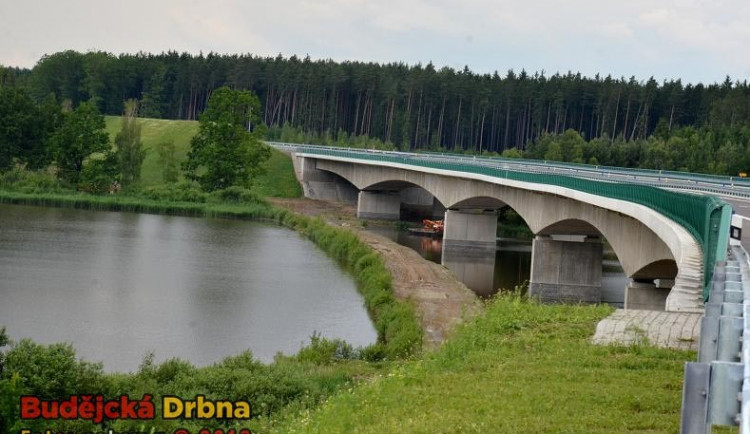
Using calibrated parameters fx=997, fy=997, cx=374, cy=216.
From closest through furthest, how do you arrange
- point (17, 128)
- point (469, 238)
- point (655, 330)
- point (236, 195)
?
point (655, 330) < point (469, 238) < point (236, 195) < point (17, 128)

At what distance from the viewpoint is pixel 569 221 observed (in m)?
45.5

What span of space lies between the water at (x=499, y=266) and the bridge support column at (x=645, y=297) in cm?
706

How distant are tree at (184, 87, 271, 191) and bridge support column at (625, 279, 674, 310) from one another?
54098 mm

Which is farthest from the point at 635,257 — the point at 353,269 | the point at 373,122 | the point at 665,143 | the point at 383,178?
the point at 373,122

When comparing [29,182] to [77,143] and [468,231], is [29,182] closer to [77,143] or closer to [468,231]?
[77,143]

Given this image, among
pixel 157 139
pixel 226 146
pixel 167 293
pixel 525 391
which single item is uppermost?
pixel 157 139

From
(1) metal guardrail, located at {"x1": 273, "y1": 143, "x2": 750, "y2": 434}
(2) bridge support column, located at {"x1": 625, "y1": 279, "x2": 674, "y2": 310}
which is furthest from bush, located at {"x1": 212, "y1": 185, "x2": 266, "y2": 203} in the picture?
(1) metal guardrail, located at {"x1": 273, "y1": 143, "x2": 750, "y2": 434}

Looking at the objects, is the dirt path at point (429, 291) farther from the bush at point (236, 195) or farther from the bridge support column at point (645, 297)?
the bush at point (236, 195)

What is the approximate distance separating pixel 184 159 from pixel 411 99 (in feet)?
132

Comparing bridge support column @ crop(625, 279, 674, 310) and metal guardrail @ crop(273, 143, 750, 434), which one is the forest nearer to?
bridge support column @ crop(625, 279, 674, 310)

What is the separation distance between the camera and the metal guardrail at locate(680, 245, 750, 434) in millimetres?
6180

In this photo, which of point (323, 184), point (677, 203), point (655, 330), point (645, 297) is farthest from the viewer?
point (323, 184)

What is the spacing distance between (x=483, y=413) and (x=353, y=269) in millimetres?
35531

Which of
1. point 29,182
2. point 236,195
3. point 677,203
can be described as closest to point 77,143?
point 29,182
